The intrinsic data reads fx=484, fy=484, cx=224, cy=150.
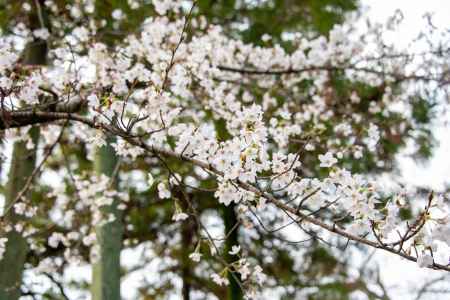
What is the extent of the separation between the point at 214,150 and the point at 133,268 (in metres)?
4.75

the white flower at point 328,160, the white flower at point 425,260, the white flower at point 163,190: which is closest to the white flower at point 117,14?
the white flower at point 163,190

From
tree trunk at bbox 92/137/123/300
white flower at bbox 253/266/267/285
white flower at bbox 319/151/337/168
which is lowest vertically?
white flower at bbox 253/266/267/285

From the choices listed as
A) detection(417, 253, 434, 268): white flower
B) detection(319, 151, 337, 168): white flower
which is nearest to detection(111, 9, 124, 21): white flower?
detection(319, 151, 337, 168): white flower

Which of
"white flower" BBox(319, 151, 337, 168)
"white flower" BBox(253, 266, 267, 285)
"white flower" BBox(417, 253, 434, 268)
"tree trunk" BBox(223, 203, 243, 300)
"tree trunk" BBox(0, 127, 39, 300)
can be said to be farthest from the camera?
"tree trunk" BBox(223, 203, 243, 300)

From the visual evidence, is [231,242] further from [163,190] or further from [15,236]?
[163,190]

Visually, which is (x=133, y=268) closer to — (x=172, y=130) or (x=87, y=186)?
(x=87, y=186)

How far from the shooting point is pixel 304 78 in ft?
17.4

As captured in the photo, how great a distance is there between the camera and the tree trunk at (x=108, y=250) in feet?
11.7

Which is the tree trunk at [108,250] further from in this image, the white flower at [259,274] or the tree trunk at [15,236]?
the white flower at [259,274]

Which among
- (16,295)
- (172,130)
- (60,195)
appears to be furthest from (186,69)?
(16,295)

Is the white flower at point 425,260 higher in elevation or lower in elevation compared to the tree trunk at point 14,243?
lower

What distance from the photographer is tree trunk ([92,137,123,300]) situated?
3561 mm

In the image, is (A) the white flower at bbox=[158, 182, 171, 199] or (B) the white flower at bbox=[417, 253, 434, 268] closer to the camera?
(B) the white flower at bbox=[417, 253, 434, 268]

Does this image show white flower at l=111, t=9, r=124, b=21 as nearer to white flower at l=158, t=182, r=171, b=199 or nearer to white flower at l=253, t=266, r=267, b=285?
white flower at l=158, t=182, r=171, b=199
